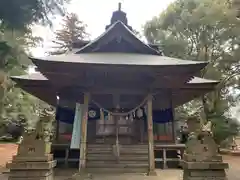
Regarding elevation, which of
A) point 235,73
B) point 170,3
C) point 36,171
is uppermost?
point 170,3

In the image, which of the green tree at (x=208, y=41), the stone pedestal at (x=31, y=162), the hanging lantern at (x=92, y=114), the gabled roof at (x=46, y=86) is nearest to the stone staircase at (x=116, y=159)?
the hanging lantern at (x=92, y=114)

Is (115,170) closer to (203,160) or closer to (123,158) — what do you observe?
(123,158)

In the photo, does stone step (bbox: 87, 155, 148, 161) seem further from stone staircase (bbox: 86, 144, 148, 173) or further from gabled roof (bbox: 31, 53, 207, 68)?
gabled roof (bbox: 31, 53, 207, 68)

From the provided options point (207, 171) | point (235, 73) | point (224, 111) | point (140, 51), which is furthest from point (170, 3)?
point (207, 171)

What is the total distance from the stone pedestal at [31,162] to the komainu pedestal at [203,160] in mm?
3326

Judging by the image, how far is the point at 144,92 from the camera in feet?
30.5

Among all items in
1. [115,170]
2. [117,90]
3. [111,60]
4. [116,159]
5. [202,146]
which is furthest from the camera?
[117,90]

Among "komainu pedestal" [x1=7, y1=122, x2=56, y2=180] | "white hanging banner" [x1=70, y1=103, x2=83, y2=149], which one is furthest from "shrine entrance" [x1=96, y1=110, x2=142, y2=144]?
"komainu pedestal" [x1=7, y1=122, x2=56, y2=180]

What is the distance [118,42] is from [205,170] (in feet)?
19.9

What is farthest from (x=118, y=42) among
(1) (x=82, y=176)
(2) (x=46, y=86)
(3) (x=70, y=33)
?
(3) (x=70, y=33)

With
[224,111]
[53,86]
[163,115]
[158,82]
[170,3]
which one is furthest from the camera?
[170,3]

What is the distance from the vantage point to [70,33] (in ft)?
107

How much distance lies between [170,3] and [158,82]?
620 inches

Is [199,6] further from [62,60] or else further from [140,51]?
[62,60]
